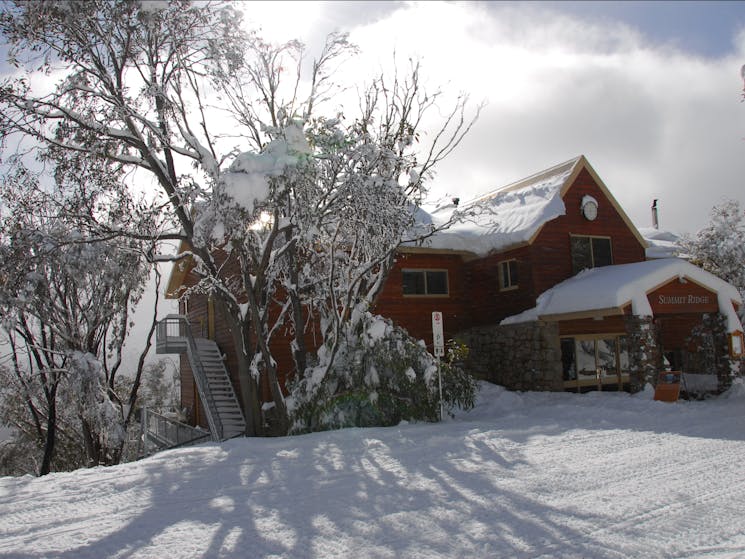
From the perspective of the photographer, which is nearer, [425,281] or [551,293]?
[551,293]

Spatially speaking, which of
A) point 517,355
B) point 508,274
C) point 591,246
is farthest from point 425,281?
point 591,246

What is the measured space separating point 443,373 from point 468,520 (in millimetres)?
8149

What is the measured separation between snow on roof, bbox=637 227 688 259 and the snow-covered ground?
15.7 metres

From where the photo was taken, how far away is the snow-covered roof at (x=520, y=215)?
62.6 ft

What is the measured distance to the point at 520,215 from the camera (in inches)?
795

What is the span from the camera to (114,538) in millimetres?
5516

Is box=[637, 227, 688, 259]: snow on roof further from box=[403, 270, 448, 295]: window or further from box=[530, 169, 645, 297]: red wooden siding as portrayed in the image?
box=[403, 270, 448, 295]: window

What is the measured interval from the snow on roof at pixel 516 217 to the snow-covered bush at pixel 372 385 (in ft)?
17.0

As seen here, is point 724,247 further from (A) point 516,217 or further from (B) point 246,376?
(B) point 246,376

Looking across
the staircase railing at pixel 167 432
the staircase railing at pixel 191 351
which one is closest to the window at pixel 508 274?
the staircase railing at pixel 191 351

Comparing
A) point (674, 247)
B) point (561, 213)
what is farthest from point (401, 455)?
point (674, 247)

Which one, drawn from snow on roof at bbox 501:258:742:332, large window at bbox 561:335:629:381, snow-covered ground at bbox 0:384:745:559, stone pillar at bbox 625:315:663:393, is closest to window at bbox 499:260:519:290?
snow on roof at bbox 501:258:742:332

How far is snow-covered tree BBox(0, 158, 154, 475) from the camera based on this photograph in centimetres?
1338

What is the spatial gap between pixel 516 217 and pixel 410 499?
1506cm
